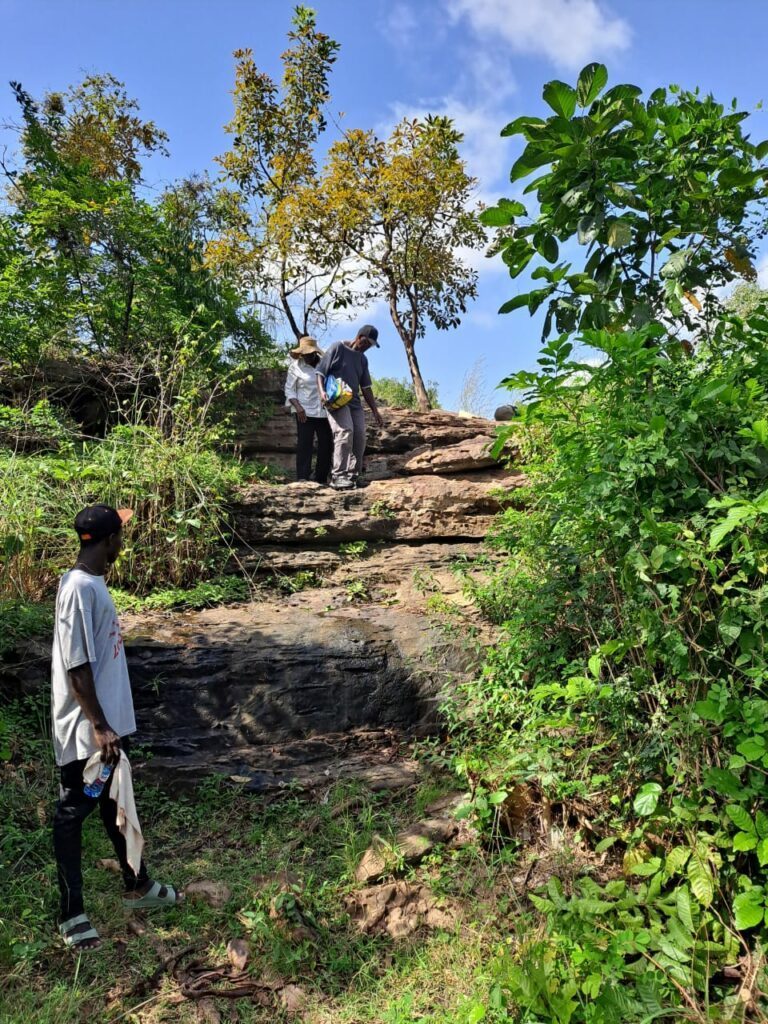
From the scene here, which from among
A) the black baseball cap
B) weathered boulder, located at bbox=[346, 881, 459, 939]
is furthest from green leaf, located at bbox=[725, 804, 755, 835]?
the black baseball cap

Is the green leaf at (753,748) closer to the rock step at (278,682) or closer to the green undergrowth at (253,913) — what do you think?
the green undergrowth at (253,913)

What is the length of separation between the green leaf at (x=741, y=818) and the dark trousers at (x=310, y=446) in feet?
21.9

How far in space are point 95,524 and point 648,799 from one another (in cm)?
270

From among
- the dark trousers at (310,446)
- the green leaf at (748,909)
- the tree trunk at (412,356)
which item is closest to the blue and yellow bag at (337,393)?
the dark trousers at (310,446)

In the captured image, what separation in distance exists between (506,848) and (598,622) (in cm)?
127

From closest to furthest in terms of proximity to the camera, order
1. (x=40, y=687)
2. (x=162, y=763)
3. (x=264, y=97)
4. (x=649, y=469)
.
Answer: (x=649, y=469)
(x=162, y=763)
(x=40, y=687)
(x=264, y=97)

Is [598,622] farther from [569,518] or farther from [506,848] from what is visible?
[506,848]

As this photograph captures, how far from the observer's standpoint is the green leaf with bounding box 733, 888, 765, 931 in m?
2.58

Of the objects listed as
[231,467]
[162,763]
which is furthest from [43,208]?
[162,763]

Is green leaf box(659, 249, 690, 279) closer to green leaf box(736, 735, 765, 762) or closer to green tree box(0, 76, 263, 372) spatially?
green leaf box(736, 735, 765, 762)

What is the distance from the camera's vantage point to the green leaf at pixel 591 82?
312 centimetres

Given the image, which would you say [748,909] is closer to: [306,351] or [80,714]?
[80,714]

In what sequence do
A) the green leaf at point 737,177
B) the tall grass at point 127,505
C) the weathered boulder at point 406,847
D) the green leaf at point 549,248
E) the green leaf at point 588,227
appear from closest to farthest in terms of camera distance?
the green leaf at point 737,177 < the green leaf at point 588,227 < the green leaf at point 549,248 < the weathered boulder at point 406,847 < the tall grass at point 127,505

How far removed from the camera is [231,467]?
7.88m
